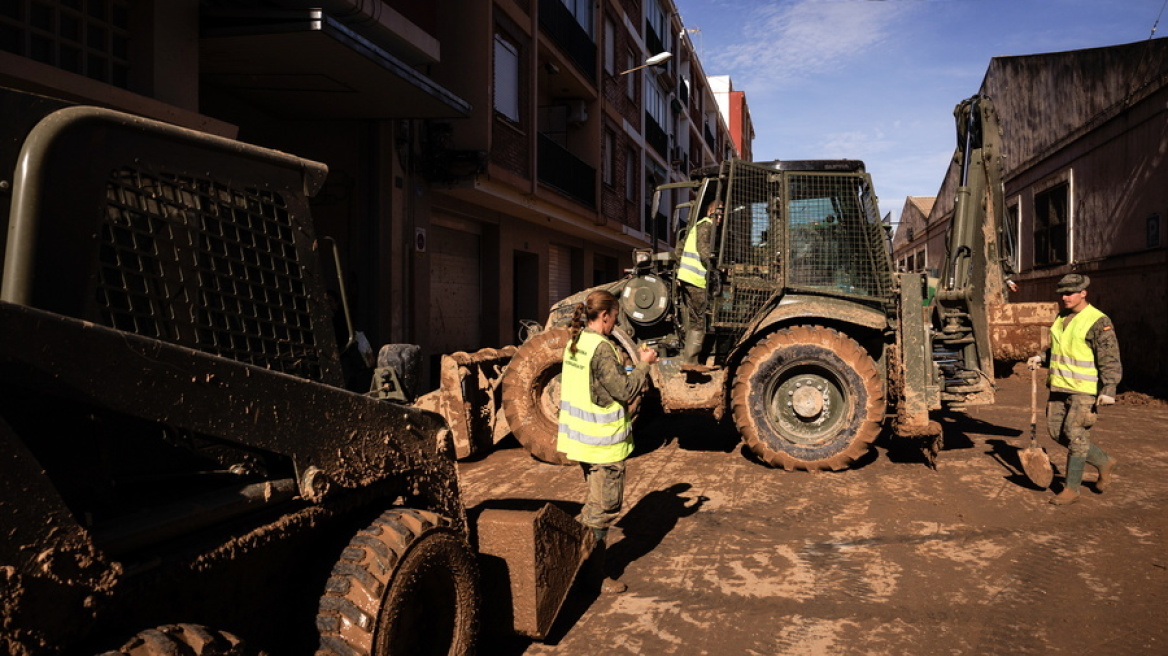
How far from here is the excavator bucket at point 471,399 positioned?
23.8ft

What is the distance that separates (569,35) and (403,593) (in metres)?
16.2

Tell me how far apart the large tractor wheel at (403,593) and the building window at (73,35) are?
5.35 m

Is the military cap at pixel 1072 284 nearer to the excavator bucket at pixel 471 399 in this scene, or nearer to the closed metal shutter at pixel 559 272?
the excavator bucket at pixel 471 399

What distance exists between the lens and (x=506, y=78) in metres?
13.8

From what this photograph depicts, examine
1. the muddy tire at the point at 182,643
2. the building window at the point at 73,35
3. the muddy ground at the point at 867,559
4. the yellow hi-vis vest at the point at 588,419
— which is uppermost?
the building window at the point at 73,35

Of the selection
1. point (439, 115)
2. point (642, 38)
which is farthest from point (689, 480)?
point (642, 38)

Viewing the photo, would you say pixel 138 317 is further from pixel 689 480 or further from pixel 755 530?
pixel 689 480

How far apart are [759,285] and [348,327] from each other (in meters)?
4.97

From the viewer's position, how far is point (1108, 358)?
5.93 m

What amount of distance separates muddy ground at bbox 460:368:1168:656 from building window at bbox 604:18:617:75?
589 inches

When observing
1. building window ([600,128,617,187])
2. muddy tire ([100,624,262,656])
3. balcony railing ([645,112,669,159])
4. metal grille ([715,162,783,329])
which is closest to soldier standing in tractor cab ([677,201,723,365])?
metal grille ([715,162,783,329])

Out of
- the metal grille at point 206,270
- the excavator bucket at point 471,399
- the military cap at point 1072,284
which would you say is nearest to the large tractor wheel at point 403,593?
the metal grille at point 206,270

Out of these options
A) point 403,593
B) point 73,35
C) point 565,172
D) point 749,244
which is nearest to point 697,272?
point 749,244

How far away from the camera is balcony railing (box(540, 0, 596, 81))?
15.5 m
